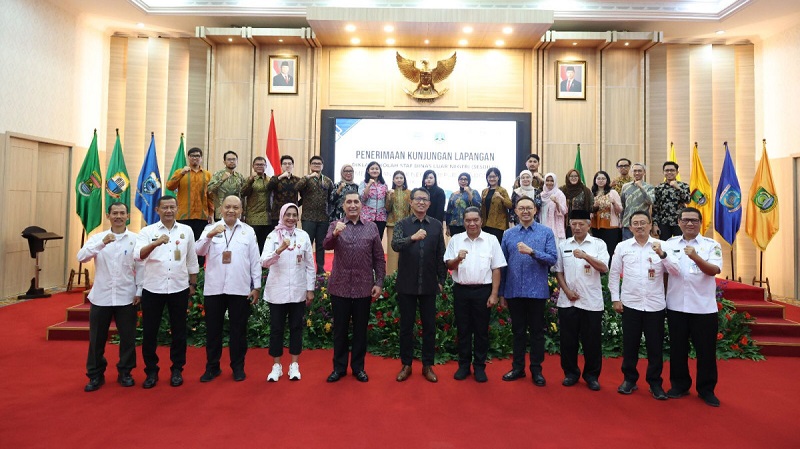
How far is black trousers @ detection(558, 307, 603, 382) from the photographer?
3.68m

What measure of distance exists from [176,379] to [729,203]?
27.7 feet

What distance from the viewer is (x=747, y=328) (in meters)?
5.11

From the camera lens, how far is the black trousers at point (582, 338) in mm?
3678

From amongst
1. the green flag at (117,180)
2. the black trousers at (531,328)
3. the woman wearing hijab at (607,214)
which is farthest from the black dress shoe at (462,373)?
the green flag at (117,180)

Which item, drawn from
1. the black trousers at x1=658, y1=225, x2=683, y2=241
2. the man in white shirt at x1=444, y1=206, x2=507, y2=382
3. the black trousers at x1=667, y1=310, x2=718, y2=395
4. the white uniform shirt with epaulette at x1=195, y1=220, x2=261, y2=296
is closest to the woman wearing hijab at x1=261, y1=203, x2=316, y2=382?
the white uniform shirt with epaulette at x1=195, y1=220, x2=261, y2=296

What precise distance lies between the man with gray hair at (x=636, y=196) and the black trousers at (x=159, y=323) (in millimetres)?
4751

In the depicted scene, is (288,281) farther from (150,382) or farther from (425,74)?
(425,74)

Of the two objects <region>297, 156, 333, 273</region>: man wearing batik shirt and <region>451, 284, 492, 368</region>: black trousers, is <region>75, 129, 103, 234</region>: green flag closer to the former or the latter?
<region>297, 156, 333, 273</region>: man wearing batik shirt

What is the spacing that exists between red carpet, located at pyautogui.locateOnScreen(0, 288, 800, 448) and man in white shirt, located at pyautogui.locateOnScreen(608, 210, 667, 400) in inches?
7.4

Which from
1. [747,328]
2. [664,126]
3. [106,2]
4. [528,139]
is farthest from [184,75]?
[747,328]

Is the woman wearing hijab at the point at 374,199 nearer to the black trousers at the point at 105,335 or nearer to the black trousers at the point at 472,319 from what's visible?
the black trousers at the point at 472,319

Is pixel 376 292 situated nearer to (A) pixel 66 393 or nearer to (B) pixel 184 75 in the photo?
(A) pixel 66 393

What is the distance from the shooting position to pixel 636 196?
5414mm

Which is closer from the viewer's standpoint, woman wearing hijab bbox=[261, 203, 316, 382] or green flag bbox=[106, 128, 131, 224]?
woman wearing hijab bbox=[261, 203, 316, 382]
